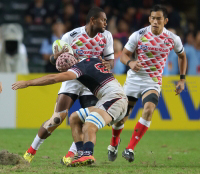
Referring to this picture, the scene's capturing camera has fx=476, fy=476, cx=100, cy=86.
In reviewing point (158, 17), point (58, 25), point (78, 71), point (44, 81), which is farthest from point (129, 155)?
point (58, 25)

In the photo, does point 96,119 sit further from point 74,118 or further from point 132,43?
point 132,43

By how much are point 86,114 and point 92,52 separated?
1273 millimetres

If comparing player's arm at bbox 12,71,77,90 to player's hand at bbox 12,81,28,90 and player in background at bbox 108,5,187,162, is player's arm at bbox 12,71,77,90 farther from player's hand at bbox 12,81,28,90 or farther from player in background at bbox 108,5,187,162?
player in background at bbox 108,5,187,162

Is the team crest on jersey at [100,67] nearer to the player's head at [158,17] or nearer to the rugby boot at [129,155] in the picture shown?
the rugby boot at [129,155]

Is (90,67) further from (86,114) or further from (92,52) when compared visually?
(92,52)

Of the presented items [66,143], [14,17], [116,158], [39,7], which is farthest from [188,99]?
[14,17]

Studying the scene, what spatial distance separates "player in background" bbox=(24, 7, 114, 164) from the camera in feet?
21.9

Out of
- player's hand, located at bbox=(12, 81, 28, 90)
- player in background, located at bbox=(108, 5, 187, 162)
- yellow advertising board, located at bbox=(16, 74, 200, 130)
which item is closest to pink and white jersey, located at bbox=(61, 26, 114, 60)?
player in background, located at bbox=(108, 5, 187, 162)

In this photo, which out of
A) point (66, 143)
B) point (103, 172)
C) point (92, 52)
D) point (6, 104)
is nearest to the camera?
point (103, 172)

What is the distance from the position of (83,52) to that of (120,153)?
2.01 metres

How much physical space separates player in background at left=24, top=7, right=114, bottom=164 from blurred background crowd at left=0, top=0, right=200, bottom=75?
5214mm

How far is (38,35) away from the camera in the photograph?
50.4 ft

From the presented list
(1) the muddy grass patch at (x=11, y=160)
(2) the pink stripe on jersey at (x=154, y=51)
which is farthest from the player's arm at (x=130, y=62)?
(1) the muddy grass patch at (x=11, y=160)

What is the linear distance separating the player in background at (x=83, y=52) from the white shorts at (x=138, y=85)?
591mm
